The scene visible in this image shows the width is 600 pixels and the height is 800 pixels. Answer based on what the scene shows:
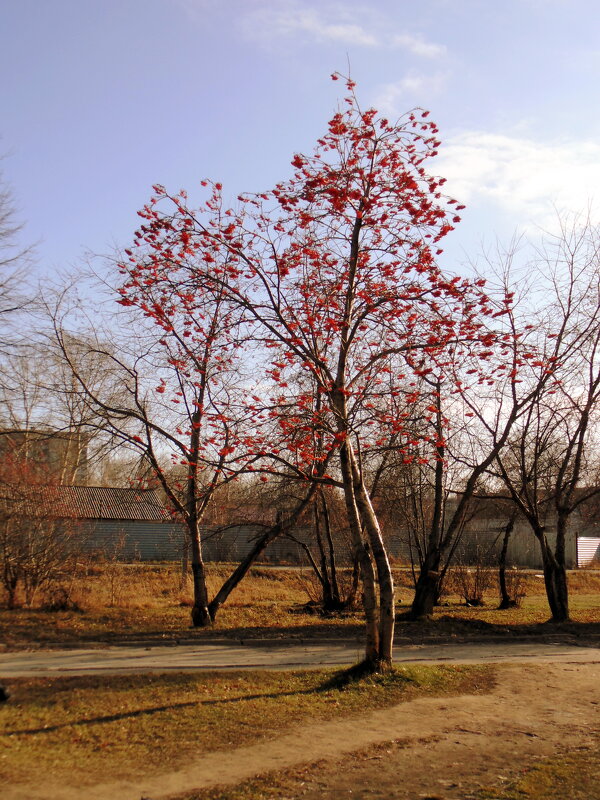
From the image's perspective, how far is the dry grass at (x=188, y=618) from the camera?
13055 millimetres

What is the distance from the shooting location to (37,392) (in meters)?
16.1

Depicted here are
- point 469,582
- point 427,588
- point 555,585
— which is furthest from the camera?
point 469,582

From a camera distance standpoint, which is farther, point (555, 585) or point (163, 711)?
point (555, 585)

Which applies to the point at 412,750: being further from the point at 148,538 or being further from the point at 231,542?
the point at 148,538

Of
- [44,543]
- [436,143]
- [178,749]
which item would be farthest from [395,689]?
[44,543]

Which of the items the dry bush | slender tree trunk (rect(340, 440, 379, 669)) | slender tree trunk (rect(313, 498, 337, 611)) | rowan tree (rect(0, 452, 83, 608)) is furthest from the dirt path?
the dry bush

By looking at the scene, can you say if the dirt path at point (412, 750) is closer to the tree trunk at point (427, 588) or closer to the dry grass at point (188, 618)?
the dry grass at point (188, 618)

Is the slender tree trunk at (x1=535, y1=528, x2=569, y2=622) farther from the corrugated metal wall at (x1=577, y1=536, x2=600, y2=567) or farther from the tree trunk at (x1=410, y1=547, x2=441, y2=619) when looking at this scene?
the corrugated metal wall at (x1=577, y1=536, x2=600, y2=567)

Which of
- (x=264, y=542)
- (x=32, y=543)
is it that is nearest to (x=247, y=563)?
(x=264, y=542)

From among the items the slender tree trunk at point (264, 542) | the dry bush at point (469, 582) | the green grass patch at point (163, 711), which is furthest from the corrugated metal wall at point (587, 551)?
the green grass patch at point (163, 711)

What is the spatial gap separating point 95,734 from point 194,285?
5.39 meters

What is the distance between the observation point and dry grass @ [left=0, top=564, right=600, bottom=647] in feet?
42.8

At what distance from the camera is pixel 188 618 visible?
607 inches

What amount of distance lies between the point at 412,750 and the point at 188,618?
9862mm
